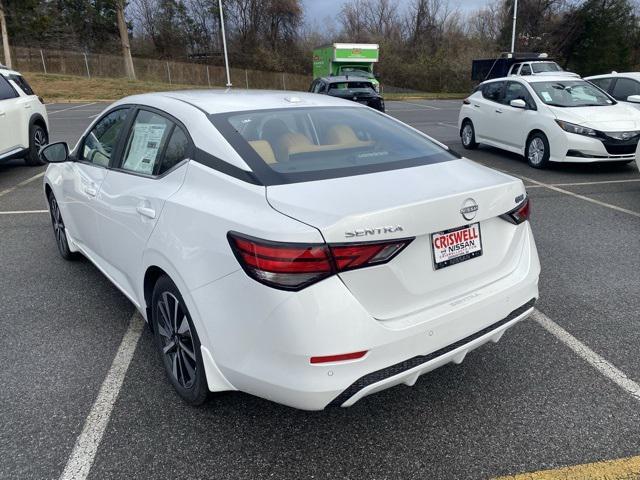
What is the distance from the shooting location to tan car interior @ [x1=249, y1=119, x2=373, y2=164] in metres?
2.62

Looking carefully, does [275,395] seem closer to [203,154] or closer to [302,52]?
[203,154]

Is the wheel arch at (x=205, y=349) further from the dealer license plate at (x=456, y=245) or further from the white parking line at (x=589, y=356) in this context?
the white parking line at (x=589, y=356)

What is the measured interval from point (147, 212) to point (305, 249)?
116 cm

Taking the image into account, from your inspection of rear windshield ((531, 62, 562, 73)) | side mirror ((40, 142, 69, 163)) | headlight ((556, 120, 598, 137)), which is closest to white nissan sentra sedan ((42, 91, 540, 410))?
side mirror ((40, 142, 69, 163))

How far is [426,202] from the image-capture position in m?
2.17

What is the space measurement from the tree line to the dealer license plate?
39622mm

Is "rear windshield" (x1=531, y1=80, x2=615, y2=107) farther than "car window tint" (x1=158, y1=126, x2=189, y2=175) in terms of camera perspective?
Yes

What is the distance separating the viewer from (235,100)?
314cm

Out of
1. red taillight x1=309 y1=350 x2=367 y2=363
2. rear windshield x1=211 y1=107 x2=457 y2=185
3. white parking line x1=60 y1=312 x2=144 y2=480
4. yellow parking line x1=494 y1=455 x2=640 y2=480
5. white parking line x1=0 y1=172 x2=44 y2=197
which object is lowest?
yellow parking line x1=494 y1=455 x2=640 y2=480

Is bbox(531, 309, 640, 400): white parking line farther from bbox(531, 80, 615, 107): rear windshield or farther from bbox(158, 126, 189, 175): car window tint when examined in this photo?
bbox(531, 80, 615, 107): rear windshield

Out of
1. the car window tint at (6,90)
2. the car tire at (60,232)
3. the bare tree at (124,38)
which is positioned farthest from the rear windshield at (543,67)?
the bare tree at (124,38)

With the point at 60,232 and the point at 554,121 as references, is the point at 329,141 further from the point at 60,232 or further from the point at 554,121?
the point at 554,121

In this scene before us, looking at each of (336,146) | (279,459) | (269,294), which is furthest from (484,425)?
(336,146)

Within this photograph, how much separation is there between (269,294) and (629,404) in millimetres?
2038
